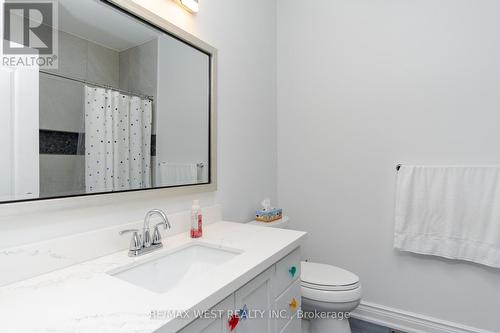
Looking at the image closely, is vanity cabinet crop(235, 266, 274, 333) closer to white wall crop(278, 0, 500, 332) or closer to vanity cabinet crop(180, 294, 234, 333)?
vanity cabinet crop(180, 294, 234, 333)

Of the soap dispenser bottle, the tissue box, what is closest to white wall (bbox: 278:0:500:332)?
the tissue box

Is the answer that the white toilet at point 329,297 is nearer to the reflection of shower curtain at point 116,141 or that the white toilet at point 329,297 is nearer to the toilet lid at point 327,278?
the toilet lid at point 327,278

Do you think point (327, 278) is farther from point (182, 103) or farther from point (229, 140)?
point (182, 103)

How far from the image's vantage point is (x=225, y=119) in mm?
1626

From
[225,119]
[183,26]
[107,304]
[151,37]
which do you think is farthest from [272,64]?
[107,304]

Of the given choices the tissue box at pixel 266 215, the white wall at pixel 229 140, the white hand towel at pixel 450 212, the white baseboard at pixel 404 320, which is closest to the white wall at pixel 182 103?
the white wall at pixel 229 140

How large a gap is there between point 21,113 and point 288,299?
1147 millimetres

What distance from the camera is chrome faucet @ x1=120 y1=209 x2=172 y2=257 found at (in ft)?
3.24

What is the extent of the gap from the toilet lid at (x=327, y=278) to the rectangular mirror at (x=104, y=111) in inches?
31.1

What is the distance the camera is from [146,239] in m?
1.04

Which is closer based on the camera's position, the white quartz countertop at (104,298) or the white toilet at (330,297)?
the white quartz countertop at (104,298)

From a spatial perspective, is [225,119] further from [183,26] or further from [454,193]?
[454,193]

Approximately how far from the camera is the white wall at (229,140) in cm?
84

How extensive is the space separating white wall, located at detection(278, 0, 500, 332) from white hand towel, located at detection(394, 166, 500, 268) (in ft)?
0.27
